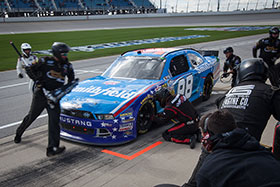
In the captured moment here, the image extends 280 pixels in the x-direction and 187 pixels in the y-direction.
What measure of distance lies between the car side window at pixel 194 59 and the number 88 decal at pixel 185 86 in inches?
26.9

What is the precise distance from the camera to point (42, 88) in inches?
177

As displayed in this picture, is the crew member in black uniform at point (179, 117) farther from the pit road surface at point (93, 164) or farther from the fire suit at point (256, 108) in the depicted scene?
the fire suit at point (256, 108)

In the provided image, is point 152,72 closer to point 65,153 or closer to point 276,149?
point 65,153

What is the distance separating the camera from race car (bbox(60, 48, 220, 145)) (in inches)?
186

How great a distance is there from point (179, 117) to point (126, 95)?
107cm

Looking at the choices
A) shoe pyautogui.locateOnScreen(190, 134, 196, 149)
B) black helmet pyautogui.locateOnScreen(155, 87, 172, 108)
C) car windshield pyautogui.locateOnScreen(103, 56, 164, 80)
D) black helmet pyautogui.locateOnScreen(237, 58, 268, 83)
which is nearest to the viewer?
black helmet pyautogui.locateOnScreen(237, 58, 268, 83)

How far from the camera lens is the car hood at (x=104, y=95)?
4.77m

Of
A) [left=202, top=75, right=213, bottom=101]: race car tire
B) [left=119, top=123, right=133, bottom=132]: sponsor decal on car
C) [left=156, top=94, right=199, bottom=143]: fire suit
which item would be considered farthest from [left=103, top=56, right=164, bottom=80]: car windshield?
[left=202, top=75, right=213, bottom=101]: race car tire

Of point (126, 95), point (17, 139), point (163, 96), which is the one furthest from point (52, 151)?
point (163, 96)

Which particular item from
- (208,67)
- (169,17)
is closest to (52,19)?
(169,17)

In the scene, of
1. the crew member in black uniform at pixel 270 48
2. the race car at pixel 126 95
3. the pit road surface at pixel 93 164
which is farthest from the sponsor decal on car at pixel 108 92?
the crew member in black uniform at pixel 270 48

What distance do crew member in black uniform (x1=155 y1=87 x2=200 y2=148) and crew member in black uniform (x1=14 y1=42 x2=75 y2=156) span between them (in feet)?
5.73

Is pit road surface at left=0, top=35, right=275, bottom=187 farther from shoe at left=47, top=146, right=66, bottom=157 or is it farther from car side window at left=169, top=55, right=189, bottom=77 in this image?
car side window at left=169, top=55, right=189, bottom=77

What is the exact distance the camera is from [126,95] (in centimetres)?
505
